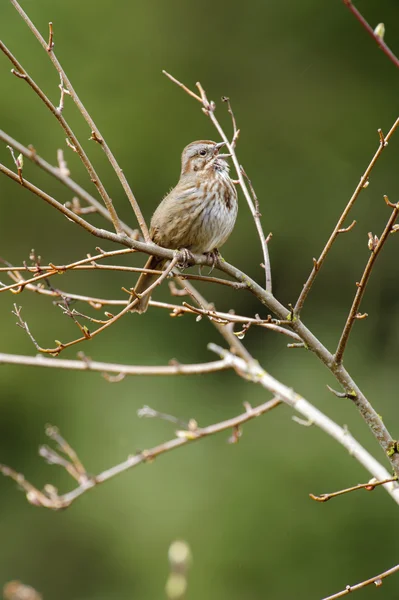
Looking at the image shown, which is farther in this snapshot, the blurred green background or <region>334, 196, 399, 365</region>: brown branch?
the blurred green background

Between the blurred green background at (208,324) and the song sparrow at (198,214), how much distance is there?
19.0 ft

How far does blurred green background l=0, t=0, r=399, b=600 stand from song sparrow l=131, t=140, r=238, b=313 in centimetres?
579

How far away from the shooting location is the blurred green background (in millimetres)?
9406

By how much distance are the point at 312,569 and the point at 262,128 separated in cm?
472

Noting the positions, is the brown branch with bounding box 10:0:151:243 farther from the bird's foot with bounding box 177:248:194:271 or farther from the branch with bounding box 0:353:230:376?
the bird's foot with bounding box 177:248:194:271

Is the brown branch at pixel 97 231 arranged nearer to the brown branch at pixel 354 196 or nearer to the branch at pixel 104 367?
the brown branch at pixel 354 196

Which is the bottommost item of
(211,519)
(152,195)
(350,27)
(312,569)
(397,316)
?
(312,569)

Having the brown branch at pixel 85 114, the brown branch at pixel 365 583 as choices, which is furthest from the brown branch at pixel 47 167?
the brown branch at pixel 365 583

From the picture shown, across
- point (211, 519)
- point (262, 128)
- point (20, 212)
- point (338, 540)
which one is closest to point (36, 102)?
point (20, 212)

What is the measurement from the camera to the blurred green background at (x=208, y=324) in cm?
941

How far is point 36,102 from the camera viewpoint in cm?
1041

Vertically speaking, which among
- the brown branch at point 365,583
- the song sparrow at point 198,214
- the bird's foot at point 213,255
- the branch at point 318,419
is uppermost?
the song sparrow at point 198,214

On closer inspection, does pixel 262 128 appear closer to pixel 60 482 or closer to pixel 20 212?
pixel 20 212

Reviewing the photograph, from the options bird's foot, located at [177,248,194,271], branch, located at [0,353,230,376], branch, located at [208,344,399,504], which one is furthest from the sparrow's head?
branch, located at [0,353,230,376]
